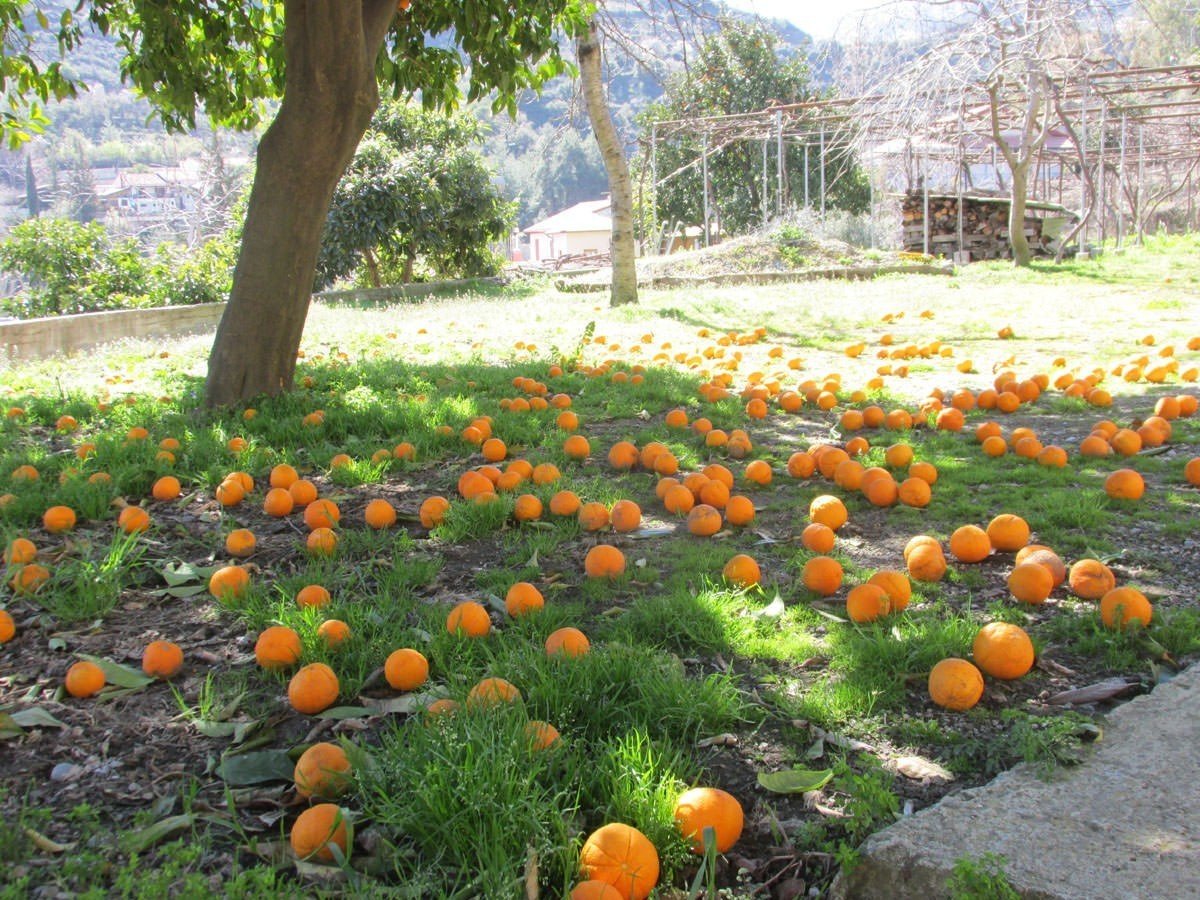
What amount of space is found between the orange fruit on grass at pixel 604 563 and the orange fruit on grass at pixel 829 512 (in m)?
0.93

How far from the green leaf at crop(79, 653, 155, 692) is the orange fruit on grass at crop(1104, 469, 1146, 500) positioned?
12.5 ft

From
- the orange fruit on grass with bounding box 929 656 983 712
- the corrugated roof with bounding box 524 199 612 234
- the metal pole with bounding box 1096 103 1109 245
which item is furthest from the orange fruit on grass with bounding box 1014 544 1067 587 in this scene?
the corrugated roof with bounding box 524 199 612 234

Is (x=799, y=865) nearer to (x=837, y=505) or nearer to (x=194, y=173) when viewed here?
(x=837, y=505)

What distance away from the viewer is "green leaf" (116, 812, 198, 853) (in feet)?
5.92

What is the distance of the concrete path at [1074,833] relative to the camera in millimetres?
1564

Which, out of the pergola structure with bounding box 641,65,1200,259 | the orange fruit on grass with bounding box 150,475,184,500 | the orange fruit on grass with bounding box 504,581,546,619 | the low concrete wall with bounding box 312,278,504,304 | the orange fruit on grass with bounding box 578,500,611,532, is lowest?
the orange fruit on grass with bounding box 504,581,546,619

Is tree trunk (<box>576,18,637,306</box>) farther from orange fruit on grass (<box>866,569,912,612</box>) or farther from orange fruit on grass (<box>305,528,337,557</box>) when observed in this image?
orange fruit on grass (<box>866,569,912,612</box>)

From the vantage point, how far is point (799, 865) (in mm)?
1811

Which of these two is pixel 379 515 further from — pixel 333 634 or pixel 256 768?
pixel 256 768

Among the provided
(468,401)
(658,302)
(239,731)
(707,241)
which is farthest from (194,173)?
(239,731)

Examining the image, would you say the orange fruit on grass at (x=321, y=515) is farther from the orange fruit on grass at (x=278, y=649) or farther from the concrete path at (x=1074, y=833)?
the concrete path at (x=1074, y=833)

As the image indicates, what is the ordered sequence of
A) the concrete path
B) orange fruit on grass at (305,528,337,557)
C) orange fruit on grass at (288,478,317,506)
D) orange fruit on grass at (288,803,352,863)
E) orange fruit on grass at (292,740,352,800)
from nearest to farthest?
the concrete path
orange fruit on grass at (288,803,352,863)
orange fruit on grass at (292,740,352,800)
orange fruit on grass at (305,528,337,557)
orange fruit on grass at (288,478,317,506)

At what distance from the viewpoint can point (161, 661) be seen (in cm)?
263

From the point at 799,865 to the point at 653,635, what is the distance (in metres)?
1.05
